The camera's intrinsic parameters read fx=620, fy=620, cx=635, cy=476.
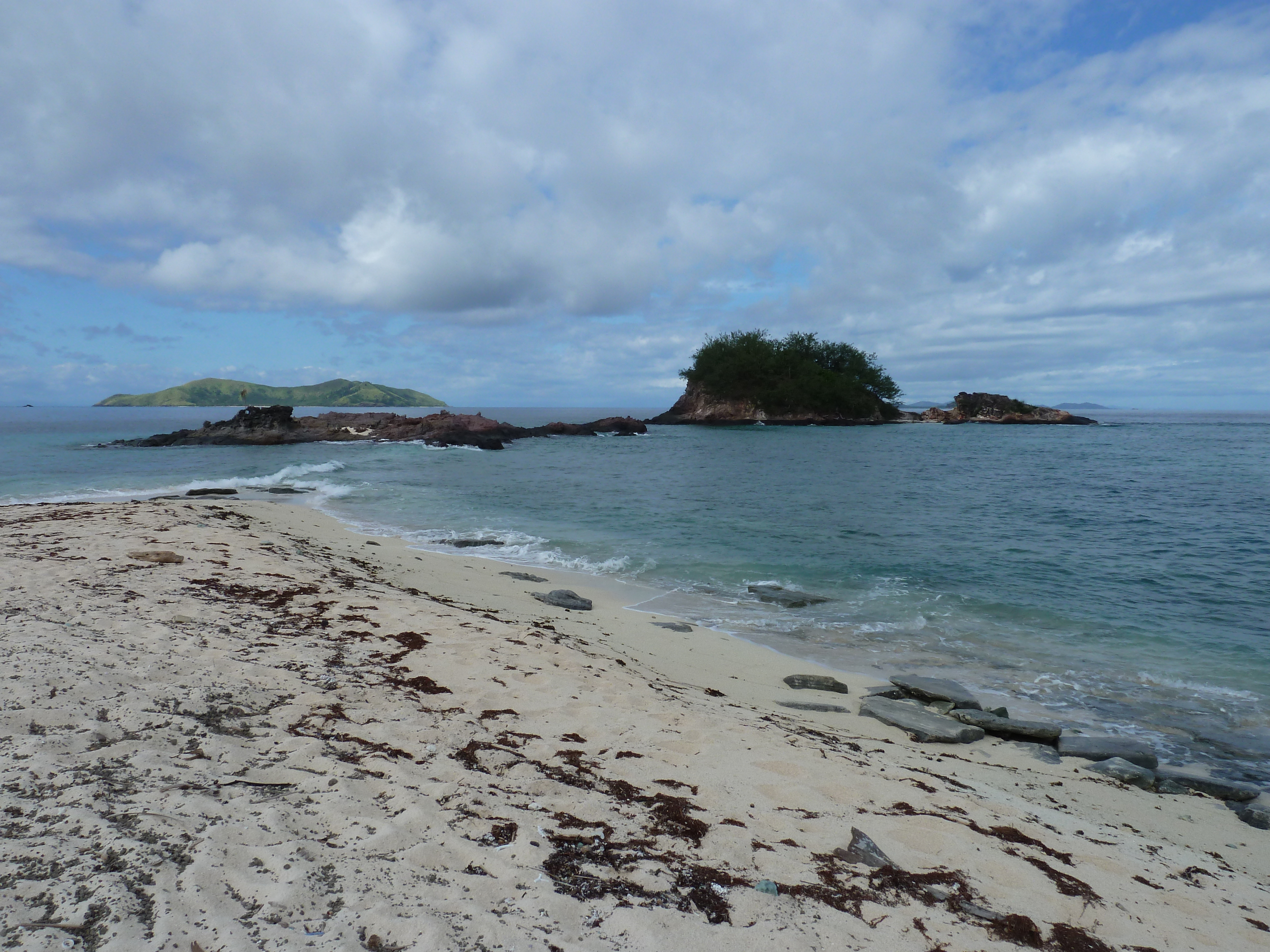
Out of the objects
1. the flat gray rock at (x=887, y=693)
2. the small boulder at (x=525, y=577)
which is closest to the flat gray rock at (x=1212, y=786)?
the flat gray rock at (x=887, y=693)

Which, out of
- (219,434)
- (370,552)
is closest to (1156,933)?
(370,552)

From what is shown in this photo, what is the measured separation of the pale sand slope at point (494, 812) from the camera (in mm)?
2668

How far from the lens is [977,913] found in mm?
3268

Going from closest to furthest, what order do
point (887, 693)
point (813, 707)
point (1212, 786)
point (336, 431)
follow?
1. point (1212, 786)
2. point (813, 707)
3. point (887, 693)
4. point (336, 431)

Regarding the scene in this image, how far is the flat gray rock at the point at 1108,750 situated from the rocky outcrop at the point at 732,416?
274ft

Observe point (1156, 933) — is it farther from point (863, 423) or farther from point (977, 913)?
point (863, 423)

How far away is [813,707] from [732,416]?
88.0 meters

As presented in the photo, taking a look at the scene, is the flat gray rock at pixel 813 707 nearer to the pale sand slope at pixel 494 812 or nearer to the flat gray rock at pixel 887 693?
the pale sand slope at pixel 494 812

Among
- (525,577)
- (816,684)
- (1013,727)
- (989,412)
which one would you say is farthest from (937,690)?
(989,412)

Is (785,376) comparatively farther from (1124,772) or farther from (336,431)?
(1124,772)

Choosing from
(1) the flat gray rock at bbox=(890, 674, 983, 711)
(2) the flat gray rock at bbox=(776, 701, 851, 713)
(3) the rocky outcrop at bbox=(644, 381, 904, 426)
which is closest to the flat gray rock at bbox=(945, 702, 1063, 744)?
(1) the flat gray rock at bbox=(890, 674, 983, 711)

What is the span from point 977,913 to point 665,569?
37.2 feet

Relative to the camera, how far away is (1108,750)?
6.50m

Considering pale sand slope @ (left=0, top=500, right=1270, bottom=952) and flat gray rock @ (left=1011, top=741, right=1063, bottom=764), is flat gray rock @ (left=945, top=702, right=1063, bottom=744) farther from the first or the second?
pale sand slope @ (left=0, top=500, right=1270, bottom=952)
